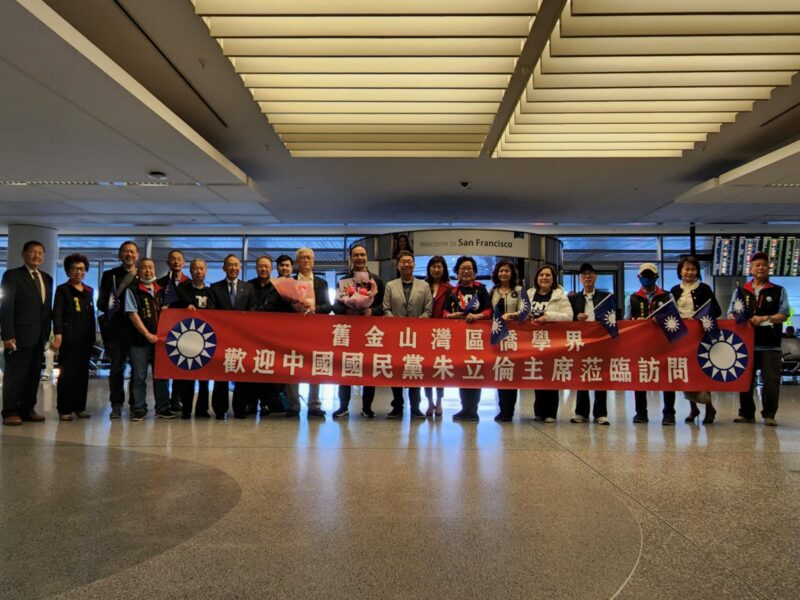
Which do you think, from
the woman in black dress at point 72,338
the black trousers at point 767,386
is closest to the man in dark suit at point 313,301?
the woman in black dress at point 72,338

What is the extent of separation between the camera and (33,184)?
9.50 m

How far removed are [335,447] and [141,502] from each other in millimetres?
1608

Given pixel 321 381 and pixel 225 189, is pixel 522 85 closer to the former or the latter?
pixel 321 381

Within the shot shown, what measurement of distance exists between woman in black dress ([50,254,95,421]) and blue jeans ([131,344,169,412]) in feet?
1.55

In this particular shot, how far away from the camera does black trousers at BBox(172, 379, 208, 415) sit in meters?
5.64

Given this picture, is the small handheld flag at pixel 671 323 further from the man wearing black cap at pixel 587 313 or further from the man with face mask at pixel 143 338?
the man with face mask at pixel 143 338

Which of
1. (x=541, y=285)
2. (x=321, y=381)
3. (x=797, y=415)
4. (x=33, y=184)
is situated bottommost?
(x=797, y=415)

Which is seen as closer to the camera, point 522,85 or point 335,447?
point 335,447

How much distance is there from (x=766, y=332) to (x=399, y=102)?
14.5ft

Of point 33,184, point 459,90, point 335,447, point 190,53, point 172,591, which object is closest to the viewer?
point 172,591

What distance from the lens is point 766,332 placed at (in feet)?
19.1

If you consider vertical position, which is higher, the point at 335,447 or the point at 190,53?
the point at 190,53

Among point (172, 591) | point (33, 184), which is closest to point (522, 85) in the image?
point (172, 591)

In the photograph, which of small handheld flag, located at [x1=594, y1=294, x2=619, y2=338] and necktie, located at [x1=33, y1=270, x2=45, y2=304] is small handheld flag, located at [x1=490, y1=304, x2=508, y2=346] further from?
necktie, located at [x1=33, y1=270, x2=45, y2=304]
